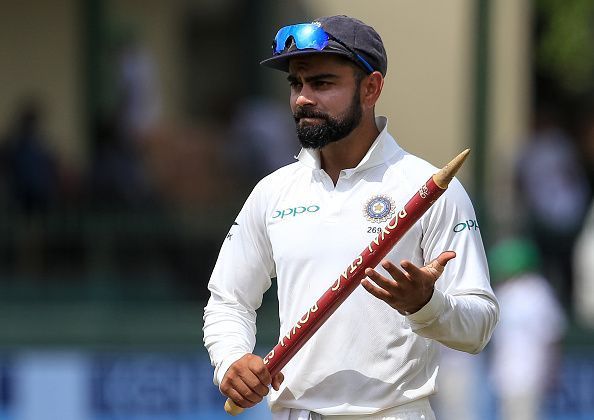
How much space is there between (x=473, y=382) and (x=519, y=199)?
1787mm

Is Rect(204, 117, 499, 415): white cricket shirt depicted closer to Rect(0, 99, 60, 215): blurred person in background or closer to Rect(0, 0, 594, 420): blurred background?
Rect(0, 0, 594, 420): blurred background

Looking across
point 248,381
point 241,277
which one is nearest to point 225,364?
point 248,381

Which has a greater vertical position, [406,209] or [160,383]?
[406,209]

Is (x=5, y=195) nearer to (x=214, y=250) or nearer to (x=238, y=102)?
(x=214, y=250)

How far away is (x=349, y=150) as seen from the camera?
4.07 meters

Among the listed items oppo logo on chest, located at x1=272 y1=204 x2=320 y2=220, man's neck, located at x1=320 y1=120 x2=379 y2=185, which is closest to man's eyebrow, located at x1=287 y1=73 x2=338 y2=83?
man's neck, located at x1=320 y1=120 x2=379 y2=185

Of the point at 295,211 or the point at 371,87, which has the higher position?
the point at 371,87

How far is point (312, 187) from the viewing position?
408 cm

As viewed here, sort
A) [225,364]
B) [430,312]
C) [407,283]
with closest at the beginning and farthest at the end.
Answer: [407,283]
[430,312]
[225,364]

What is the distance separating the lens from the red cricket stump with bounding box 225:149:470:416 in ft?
11.8

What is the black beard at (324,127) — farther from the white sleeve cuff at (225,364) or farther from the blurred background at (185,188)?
the blurred background at (185,188)

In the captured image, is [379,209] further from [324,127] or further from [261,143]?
[261,143]

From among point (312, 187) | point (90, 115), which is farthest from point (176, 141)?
point (312, 187)

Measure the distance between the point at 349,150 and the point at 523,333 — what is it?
575 centimetres
